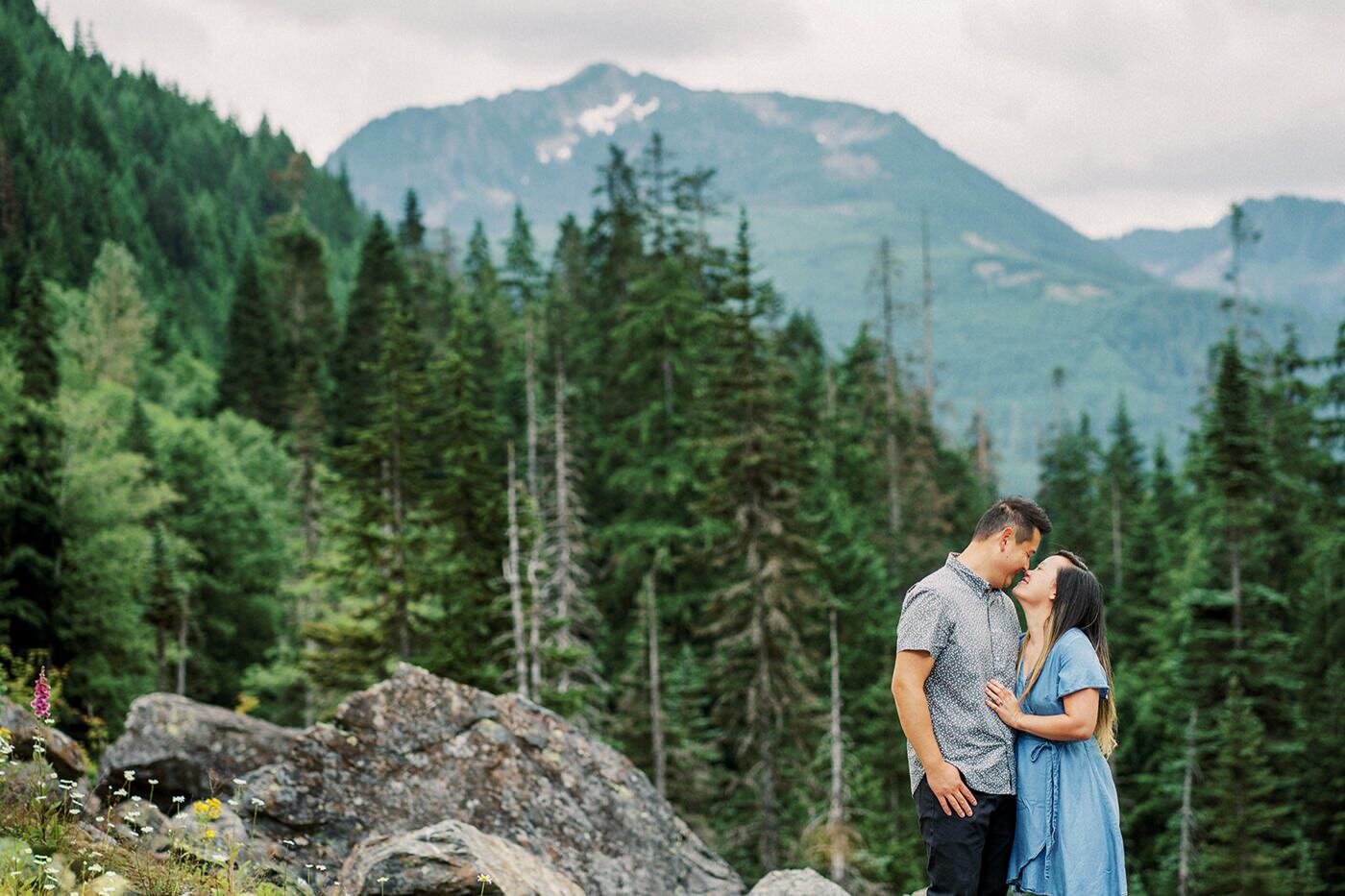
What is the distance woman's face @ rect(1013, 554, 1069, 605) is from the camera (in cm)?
562

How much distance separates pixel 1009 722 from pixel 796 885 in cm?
355

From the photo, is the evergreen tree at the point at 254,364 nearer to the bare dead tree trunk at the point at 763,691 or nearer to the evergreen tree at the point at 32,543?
the evergreen tree at the point at 32,543

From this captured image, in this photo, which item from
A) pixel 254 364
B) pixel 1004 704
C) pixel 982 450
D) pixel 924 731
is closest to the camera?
pixel 924 731

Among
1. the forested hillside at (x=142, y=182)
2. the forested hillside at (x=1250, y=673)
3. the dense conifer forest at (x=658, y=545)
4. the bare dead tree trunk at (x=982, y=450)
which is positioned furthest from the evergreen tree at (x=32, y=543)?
the bare dead tree trunk at (x=982, y=450)

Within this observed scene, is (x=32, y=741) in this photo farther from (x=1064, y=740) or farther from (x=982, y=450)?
(x=982, y=450)

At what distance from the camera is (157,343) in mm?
73188

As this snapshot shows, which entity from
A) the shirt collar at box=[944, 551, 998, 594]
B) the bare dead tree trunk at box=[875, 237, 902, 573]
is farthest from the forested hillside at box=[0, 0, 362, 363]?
the shirt collar at box=[944, 551, 998, 594]

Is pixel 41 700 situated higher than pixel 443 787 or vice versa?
pixel 41 700

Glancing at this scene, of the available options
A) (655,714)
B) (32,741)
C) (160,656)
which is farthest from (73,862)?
(160,656)

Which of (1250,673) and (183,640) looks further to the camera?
(183,640)

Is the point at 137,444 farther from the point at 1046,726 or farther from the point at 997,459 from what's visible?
the point at 997,459

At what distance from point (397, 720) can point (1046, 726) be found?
6597 mm

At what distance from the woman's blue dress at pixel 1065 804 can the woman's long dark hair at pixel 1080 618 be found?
0.05 metres

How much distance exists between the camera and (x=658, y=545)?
116 feet
